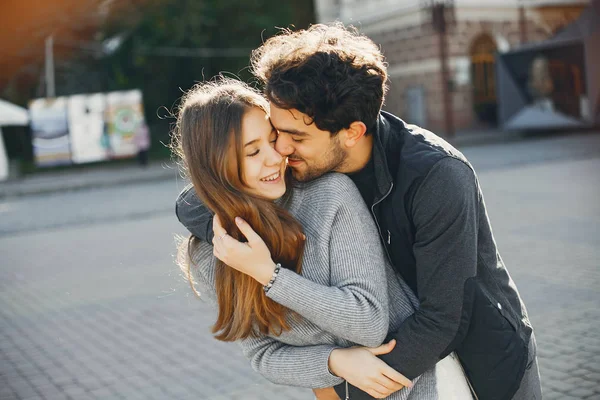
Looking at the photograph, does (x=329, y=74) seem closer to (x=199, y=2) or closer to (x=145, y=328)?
(x=145, y=328)

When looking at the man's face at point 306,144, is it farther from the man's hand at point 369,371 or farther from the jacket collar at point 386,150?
the man's hand at point 369,371

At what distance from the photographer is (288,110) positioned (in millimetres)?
2254

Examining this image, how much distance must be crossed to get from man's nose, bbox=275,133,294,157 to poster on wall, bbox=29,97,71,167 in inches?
919

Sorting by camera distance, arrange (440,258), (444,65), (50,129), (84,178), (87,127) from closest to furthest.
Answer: (440,258), (84,178), (50,129), (87,127), (444,65)

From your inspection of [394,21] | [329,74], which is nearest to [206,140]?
[329,74]

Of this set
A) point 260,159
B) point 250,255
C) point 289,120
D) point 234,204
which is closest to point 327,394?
point 250,255

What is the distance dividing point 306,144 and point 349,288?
0.53 metres

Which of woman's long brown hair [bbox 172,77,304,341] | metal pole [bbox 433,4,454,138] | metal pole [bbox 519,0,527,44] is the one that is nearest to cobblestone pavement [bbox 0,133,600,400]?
woman's long brown hair [bbox 172,77,304,341]

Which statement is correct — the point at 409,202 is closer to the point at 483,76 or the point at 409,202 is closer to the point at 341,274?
the point at 341,274

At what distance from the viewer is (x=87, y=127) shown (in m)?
24.4

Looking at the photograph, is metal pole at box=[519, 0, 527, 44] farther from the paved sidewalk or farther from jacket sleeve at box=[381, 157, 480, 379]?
jacket sleeve at box=[381, 157, 480, 379]

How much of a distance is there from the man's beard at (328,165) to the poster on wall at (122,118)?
2323 cm

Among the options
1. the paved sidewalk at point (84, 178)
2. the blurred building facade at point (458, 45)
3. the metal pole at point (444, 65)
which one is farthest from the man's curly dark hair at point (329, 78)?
the blurred building facade at point (458, 45)

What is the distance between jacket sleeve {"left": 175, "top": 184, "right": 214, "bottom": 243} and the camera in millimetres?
2414
